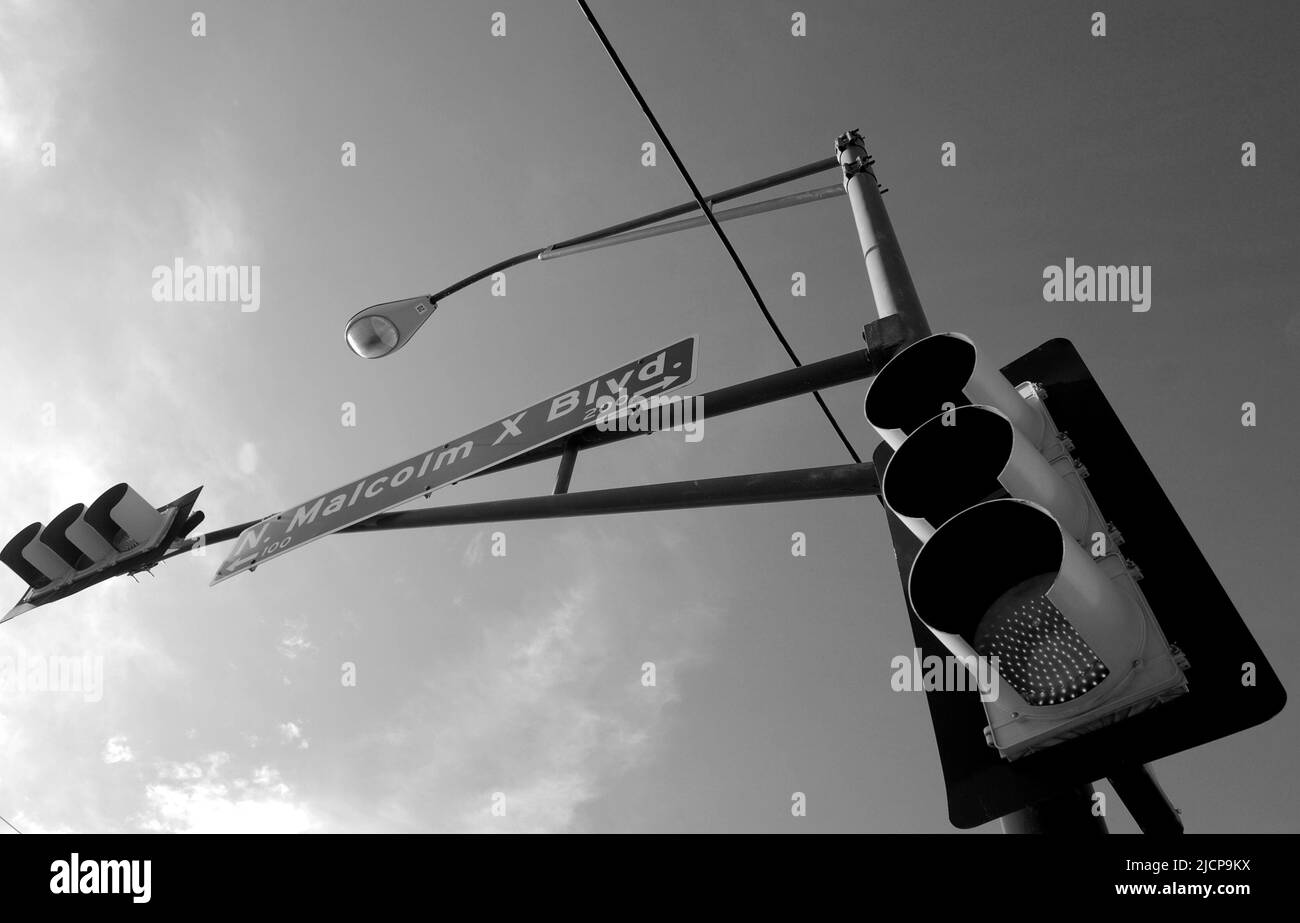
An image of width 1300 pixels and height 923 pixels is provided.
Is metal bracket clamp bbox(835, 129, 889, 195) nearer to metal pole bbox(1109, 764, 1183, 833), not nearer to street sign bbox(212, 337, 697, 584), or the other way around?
street sign bbox(212, 337, 697, 584)

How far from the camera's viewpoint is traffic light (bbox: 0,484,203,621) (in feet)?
13.3

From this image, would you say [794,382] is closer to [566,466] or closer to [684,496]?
[684,496]

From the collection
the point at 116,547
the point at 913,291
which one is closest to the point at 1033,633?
the point at 913,291

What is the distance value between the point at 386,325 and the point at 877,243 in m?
2.89

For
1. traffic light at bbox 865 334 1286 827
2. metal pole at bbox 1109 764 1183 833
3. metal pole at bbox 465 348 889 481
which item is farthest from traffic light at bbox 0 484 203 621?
metal pole at bbox 1109 764 1183 833

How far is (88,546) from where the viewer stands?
408cm

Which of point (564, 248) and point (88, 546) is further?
point (564, 248)

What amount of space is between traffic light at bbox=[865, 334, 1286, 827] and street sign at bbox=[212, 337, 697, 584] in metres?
1.14

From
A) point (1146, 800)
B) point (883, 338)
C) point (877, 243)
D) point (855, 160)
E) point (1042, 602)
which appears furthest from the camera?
point (855, 160)

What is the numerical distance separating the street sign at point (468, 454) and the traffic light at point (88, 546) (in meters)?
0.79

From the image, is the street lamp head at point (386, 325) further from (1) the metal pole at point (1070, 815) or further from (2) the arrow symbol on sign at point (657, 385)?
(1) the metal pole at point (1070, 815)

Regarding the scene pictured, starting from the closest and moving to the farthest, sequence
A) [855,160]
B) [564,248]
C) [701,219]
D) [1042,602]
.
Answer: [1042,602] → [855,160] → [701,219] → [564,248]

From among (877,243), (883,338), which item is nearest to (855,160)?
(877,243)
